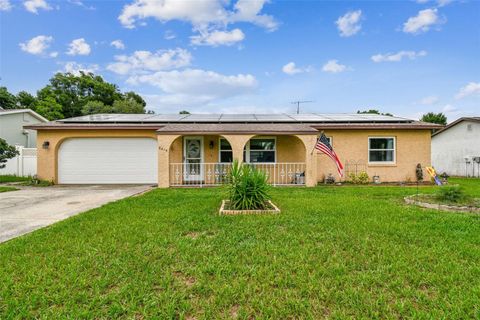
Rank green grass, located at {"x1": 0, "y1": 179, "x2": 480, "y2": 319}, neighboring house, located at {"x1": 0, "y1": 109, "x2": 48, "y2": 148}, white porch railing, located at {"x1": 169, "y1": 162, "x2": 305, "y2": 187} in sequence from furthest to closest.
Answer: neighboring house, located at {"x1": 0, "y1": 109, "x2": 48, "y2": 148}, white porch railing, located at {"x1": 169, "y1": 162, "x2": 305, "y2": 187}, green grass, located at {"x1": 0, "y1": 179, "x2": 480, "y2": 319}

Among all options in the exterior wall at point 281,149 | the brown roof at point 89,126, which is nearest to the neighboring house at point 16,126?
the brown roof at point 89,126

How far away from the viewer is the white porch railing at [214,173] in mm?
12094

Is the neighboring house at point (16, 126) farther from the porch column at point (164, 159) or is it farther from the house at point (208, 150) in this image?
the porch column at point (164, 159)

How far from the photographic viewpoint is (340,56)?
1661 cm

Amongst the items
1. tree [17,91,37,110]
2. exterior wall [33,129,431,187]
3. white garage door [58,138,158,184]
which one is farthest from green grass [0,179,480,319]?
tree [17,91,37,110]

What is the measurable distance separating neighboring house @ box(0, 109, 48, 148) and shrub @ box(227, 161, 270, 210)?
1923cm

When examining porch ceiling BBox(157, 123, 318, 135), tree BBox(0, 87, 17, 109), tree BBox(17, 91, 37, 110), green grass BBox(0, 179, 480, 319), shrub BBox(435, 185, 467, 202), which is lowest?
green grass BBox(0, 179, 480, 319)

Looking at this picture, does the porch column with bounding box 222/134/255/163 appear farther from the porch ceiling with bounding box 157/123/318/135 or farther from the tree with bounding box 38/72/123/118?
the tree with bounding box 38/72/123/118

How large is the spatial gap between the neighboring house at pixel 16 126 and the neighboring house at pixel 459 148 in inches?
1213

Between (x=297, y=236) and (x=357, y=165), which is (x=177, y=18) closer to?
(x=357, y=165)

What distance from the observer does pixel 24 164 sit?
631 inches

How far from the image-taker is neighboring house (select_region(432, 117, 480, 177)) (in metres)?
17.0

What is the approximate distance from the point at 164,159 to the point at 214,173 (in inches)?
101

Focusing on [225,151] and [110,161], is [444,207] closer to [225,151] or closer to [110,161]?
[225,151]
